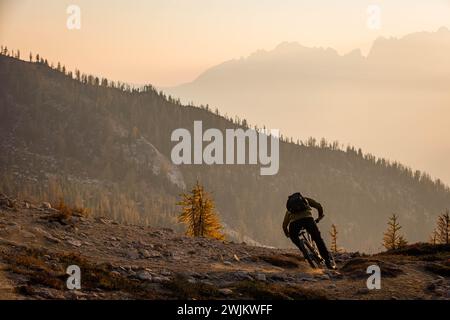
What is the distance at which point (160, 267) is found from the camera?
20.0 meters

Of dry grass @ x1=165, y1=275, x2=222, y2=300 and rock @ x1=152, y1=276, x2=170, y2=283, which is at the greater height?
rock @ x1=152, y1=276, x2=170, y2=283

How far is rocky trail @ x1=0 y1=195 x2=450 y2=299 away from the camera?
15.5 meters

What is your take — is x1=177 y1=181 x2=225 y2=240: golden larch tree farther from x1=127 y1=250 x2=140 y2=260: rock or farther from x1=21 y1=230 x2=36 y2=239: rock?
x1=21 y1=230 x2=36 y2=239: rock

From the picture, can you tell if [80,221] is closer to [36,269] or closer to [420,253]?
[36,269]

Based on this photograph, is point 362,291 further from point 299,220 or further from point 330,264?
point 330,264

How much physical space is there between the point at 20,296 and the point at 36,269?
8.96 feet

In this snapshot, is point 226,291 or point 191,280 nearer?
point 226,291

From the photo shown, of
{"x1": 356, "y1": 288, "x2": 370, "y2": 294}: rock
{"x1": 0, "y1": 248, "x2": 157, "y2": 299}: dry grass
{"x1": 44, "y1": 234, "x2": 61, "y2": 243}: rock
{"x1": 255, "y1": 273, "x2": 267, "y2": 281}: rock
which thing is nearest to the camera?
{"x1": 0, "y1": 248, "x2": 157, "y2": 299}: dry grass

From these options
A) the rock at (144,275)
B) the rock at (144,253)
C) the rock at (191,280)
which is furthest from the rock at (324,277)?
the rock at (144,253)

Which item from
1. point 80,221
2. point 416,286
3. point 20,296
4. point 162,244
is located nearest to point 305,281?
point 416,286

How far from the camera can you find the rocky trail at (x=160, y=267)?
15.5 metres

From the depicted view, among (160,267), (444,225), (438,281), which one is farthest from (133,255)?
(444,225)

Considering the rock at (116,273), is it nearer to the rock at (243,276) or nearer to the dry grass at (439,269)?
the rock at (243,276)

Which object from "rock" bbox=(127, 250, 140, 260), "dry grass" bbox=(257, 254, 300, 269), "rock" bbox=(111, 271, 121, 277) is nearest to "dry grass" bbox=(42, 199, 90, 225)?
"rock" bbox=(127, 250, 140, 260)
